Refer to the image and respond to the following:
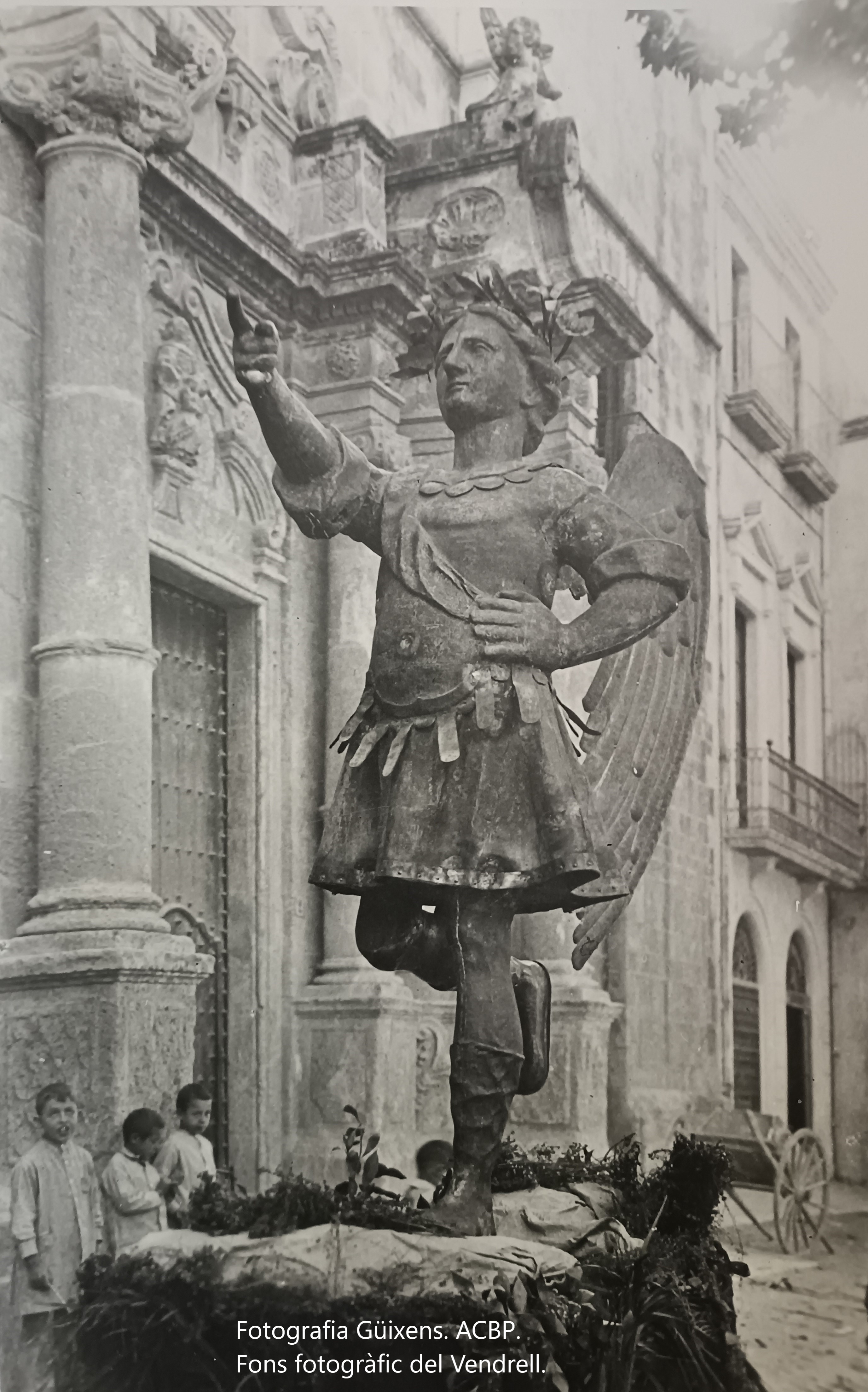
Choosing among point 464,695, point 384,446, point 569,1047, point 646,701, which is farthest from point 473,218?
point 569,1047

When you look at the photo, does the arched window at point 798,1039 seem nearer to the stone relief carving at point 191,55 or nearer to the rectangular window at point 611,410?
the rectangular window at point 611,410

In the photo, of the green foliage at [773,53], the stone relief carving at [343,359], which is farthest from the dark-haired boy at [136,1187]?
the green foliage at [773,53]

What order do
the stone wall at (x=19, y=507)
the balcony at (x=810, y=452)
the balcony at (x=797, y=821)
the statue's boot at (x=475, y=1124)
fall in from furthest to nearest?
the balcony at (x=810, y=452) → the balcony at (x=797, y=821) → the stone wall at (x=19, y=507) → the statue's boot at (x=475, y=1124)

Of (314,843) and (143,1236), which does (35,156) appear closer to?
(314,843)

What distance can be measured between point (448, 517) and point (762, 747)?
4.30 feet

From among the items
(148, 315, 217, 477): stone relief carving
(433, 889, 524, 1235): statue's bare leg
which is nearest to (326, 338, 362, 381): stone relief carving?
(148, 315, 217, 477): stone relief carving

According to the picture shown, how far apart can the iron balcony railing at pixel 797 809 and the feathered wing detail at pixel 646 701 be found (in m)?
0.43

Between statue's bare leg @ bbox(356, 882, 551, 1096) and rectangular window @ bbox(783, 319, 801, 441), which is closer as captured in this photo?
statue's bare leg @ bbox(356, 882, 551, 1096)

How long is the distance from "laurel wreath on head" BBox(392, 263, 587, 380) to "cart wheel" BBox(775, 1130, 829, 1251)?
1932mm

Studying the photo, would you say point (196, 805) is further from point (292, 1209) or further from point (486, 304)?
point (486, 304)

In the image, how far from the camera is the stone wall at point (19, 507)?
3.96 metres

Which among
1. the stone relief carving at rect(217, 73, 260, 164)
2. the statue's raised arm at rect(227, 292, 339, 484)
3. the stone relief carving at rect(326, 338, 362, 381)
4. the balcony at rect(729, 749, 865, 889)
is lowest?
the balcony at rect(729, 749, 865, 889)

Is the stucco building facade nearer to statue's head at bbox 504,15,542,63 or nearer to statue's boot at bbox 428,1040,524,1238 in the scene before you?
statue's head at bbox 504,15,542,63

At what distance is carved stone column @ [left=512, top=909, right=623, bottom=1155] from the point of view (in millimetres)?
4406
